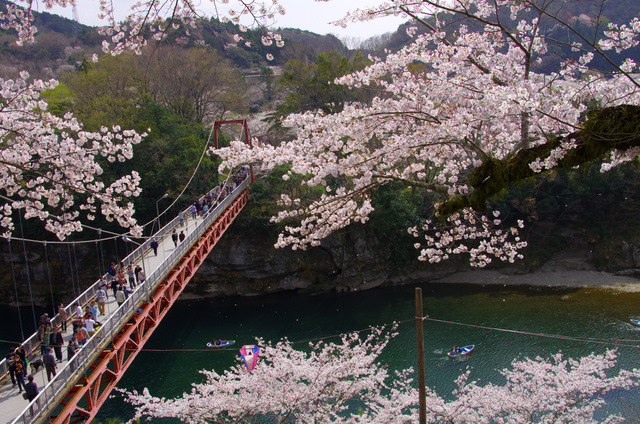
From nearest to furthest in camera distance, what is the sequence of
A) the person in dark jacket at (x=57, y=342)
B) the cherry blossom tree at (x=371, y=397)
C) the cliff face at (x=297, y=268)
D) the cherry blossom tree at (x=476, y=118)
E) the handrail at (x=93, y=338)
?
the cherry blossom tree at (x=476, y=118) → the handrail at (x=93, y=338) → the person in dark jacket at (x=57, y=342) → the cherry blossom tree at (x=371, y=397) → the cliff face at (x=297, y=268)

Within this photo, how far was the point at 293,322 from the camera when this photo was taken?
1784 centimetres

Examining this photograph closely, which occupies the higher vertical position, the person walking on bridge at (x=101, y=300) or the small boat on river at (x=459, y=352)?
the person walking on bridge at (x=101, y=300)

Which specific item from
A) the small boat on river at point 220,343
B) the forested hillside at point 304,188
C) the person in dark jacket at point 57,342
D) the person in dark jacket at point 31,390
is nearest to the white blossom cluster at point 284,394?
the person in dark jacket at point 57,342

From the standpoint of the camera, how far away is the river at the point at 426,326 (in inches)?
523

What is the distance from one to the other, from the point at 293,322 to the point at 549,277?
38.0ft

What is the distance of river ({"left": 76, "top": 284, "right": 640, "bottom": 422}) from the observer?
43.5 feet

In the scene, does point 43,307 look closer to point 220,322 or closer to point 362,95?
point 220,322

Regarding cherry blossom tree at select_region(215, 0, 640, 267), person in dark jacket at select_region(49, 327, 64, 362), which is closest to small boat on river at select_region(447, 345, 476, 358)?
cherry blossom tree at select_region(215, 0, 640, 267)

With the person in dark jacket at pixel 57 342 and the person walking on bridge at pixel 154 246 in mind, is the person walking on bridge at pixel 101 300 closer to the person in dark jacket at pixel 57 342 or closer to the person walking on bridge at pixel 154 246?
the person in dark jacket at pixel 57 342

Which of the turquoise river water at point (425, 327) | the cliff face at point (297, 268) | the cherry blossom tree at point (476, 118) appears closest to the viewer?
the cherry blossom tree at point (476, 118)

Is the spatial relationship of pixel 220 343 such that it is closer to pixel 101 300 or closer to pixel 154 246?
pixel 154 246

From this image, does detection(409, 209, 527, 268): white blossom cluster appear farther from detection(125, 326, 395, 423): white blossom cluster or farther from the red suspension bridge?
the red suspension bridge

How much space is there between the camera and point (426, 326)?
15961 mm

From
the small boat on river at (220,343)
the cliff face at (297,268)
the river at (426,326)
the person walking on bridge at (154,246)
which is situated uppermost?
the person walking on bridge at (154,246)
